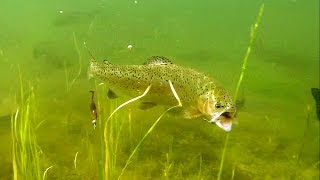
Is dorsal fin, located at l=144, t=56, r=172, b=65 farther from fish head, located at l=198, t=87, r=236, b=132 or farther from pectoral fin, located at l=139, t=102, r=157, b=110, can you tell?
fish head, located at l=198, t=87, r=236, b=132

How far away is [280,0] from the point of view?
28.2 metres

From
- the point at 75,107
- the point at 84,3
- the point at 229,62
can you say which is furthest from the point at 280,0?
the point at 75,107

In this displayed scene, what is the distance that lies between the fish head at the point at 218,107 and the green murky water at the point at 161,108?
47 centimetres

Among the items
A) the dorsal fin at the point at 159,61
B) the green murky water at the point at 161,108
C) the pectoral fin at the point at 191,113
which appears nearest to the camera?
the pectoral fin at the point at 191,113

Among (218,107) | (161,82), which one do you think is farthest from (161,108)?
(218,107)

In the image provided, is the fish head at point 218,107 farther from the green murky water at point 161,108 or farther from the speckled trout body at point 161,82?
the green murky water at point 161,108

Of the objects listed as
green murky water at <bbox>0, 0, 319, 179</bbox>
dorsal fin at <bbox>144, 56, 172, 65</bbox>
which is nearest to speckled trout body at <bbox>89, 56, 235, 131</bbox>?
dorsal fin at <bbox>144, 56, 172, 65</bbox>

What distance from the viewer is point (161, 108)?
21.7ft

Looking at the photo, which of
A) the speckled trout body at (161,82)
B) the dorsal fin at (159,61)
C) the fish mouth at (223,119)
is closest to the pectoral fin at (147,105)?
the speckled trout body at (161,82)

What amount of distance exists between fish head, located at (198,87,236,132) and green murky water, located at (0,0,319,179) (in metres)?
Answer: 0.47

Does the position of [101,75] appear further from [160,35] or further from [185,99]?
[160,35]

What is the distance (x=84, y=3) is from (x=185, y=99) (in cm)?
2022

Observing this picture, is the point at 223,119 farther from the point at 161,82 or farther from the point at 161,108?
the point at 161,108

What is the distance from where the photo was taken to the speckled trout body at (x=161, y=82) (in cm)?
322
